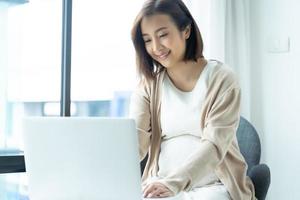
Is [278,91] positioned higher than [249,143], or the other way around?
[278,91]

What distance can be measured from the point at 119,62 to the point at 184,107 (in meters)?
0.86

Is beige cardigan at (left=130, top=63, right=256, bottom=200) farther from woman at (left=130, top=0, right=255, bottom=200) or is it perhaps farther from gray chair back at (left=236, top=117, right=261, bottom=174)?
gray chair back at (left=236, top=117, right=261, bottom=174)

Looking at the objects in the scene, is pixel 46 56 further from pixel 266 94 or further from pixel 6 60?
pixel 266 94

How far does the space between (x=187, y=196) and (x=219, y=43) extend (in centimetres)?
121

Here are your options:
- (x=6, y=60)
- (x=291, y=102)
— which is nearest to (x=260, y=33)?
(x=291, y=102)

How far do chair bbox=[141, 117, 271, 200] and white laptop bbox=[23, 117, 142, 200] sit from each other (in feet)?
2.01

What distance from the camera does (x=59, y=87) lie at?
6.91ft

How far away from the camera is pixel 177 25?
4.92ft

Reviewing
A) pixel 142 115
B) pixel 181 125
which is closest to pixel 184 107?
pixel 181 125

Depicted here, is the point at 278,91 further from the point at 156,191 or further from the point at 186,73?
the point at 156,191

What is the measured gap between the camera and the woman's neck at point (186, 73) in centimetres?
155

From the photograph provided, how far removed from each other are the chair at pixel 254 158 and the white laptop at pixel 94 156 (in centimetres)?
61

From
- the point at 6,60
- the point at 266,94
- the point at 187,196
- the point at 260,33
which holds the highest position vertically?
the point at 260,33

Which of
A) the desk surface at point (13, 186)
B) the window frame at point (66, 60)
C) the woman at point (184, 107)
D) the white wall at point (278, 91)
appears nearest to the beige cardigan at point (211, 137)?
the woman at point (184, 107)
